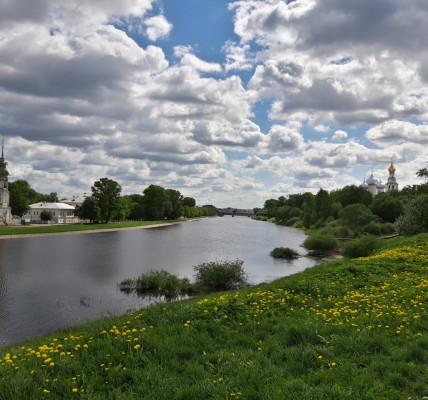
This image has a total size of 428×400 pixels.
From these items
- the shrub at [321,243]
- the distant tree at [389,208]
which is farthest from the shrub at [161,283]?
the distant tree at [389,208]

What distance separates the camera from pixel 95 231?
76.9 meters

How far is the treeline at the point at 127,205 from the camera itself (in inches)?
3504

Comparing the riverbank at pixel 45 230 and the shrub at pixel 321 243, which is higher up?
the riverbank at pixel 45 230

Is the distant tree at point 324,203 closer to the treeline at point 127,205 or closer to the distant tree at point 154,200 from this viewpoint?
the treeline at point 127,205

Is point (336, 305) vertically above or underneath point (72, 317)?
above

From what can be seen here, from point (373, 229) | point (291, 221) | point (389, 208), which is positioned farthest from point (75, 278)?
point (291, 221)

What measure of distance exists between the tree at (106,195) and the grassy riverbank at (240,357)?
8568cm

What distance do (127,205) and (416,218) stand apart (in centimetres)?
8365

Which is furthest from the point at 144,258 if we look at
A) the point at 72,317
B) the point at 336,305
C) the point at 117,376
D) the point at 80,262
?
the point at 117,376

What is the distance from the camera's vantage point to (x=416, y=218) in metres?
35.0

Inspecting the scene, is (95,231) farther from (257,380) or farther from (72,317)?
(257,380)

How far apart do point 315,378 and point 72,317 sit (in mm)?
13770

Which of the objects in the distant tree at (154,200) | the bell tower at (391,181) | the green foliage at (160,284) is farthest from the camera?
the bell tower at (391,181)

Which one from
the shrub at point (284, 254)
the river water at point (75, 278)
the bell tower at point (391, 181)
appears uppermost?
the bell tower at point (391, 181)
